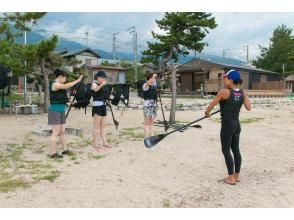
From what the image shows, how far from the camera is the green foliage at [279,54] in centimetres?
4641

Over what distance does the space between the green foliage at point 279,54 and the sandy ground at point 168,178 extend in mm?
40831

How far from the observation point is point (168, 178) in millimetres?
4836

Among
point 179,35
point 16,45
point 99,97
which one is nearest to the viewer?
point 99,97

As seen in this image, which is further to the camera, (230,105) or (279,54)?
(279,54)

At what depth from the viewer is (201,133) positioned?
8789mm

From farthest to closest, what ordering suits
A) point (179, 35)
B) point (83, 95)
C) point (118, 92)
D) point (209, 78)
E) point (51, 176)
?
point (209, 78)
point (179, 35)
point (118, 92)
point (83, 95)
point (51, 176)

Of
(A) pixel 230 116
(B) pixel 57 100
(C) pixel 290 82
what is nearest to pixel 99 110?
(B) pixel 57 100

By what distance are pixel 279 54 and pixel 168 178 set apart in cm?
4764

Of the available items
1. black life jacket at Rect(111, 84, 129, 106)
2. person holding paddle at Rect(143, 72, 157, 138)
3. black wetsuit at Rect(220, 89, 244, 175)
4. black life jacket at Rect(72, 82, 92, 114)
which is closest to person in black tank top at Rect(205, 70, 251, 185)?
black wetsuit at Rect(220, 89, 244, 175)

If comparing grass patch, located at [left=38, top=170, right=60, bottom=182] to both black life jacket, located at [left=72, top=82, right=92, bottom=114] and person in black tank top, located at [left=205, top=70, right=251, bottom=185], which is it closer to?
person in black tank top, located at [left=205, top=70, right=251, bottom=185]

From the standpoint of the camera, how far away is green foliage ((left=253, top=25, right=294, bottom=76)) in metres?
46.4

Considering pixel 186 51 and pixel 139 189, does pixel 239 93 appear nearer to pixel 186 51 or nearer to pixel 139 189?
pixel 139 189

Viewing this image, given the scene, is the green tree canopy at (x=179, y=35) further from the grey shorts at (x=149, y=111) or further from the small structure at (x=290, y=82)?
the small structure at (x=290, y=82)

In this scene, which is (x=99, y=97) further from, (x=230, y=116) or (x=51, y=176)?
(x=230, y=116)
